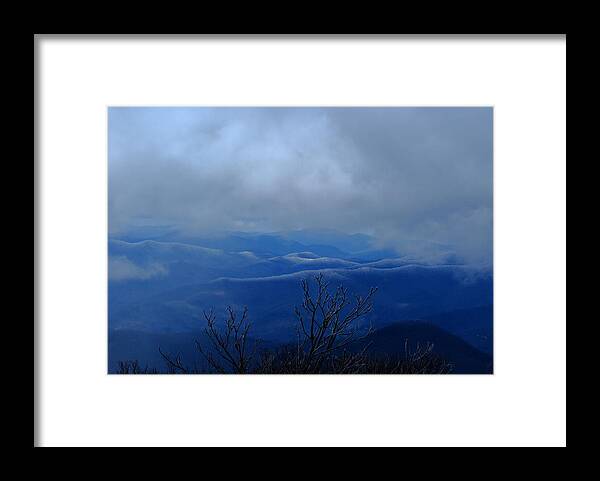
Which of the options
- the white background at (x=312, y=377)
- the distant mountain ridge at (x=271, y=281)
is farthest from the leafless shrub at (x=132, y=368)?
the white background at (x=312, y=377)

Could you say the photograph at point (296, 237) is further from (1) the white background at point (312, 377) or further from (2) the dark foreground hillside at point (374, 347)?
(1) the white background at point (312, 377)

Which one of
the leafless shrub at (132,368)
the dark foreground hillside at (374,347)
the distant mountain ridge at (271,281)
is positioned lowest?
the leafless shrub at (132,368)

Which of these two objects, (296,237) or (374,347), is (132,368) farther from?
(374,347)

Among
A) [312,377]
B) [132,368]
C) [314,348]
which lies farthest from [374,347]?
[132,368]

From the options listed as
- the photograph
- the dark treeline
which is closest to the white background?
the photograph

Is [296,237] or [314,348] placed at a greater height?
[296,237]
